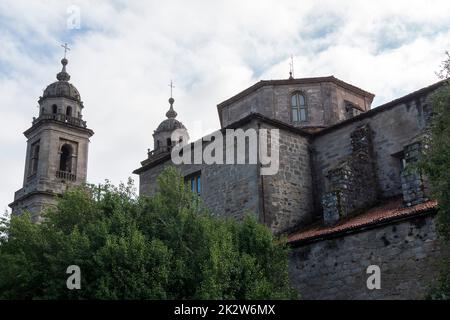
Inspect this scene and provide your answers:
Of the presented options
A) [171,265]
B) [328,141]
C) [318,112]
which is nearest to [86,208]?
[171,265]

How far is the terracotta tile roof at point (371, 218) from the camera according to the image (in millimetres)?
13938

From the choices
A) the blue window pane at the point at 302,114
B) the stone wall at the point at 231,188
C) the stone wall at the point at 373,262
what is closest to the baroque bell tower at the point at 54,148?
the stone wall at the point at 231,188

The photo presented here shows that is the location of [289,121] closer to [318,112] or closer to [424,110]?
[318,112]

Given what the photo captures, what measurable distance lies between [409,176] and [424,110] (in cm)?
352

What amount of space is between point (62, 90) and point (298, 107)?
1722 centimetres

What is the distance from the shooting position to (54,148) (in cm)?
3331

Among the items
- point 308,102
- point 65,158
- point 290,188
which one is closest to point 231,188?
point 290,188

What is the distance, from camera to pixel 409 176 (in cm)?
1546

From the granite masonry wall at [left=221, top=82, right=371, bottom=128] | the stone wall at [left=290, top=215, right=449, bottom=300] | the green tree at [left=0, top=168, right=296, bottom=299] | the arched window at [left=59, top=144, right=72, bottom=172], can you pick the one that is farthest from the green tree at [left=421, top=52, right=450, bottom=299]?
the arched window at [left=59, top=144, right=72, bottom=172]

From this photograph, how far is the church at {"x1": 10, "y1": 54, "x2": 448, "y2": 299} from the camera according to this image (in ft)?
45.1

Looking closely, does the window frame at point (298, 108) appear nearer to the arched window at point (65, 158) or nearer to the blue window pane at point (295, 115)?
the blue window pane at point (295, 115)

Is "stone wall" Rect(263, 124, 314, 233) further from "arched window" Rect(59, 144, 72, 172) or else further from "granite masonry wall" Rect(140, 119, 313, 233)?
"arched window" Rect(59, 144, 72, 172)

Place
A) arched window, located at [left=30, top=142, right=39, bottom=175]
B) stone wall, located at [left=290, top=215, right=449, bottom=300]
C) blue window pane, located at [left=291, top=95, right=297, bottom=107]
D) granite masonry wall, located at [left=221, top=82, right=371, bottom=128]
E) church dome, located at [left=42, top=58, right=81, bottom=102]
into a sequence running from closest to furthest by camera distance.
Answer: stone wall, located at [left=290, top=215, right=449, bottom=300] → granite masonry wall, located at [left=221, top=82, right=371, bottom=128] → blue window pane, located at [left=291, top=95, right=297, bottom=107] → arched window, located at [left=30, top=142, right=39, bottom=175] → church dome, located at [left=42, top=58, right=81, bottom=102]

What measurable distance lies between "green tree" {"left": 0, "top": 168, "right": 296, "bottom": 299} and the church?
2445 mm
